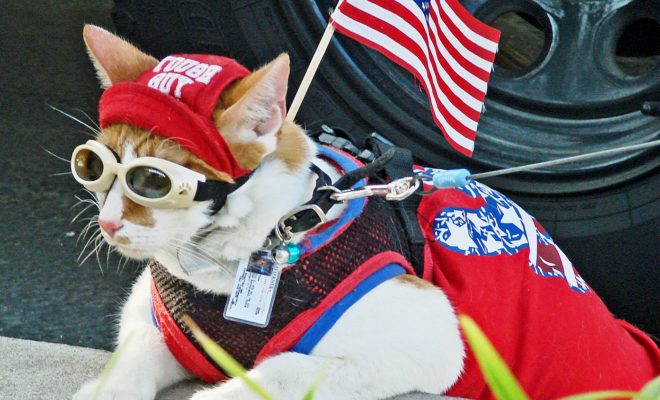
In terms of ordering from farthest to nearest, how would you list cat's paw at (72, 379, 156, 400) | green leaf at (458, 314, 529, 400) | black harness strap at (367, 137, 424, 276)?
black harness strap at (367, 137, 424, 276)
cat's paw at (72, 379, 156, 400)
green leaf at (458, 314, 529, 400)

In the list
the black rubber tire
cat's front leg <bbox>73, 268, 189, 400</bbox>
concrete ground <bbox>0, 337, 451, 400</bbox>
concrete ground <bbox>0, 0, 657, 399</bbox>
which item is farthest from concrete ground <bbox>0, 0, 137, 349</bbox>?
the black rubber tire

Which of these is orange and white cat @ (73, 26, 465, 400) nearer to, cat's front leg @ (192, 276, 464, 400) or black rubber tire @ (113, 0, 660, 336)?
cat's front leg @ (192, 276, 464, 400)

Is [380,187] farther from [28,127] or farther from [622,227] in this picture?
[28,127]

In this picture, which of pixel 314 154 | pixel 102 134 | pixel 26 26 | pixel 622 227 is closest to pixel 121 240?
pixel 102 134

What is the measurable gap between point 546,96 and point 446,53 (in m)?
0.47

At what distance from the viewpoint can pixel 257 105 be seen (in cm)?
169

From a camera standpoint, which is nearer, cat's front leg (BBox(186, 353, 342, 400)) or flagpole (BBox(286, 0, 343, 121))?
cat's front leg (BBox(186, 353, 342, 400))

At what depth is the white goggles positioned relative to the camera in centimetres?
165

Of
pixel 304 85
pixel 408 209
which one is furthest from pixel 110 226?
pixel 408 209

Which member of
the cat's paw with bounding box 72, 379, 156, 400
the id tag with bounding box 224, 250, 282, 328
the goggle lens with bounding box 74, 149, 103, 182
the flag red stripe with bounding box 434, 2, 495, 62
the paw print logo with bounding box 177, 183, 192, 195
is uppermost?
the flag red stripe with bounding box 434, 2, 495, 62

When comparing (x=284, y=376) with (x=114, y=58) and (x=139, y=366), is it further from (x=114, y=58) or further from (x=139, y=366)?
(x=114, y=58)

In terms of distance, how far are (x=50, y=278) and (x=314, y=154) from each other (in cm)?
116

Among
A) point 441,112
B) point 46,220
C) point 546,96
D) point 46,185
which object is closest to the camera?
Answer: point 441,112

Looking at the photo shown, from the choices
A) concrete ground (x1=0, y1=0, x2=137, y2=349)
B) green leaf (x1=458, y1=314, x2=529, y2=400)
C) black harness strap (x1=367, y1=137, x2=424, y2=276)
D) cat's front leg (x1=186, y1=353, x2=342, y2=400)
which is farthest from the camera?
concrete ground (x1=0, y1=0, x2=137, y2=349)
